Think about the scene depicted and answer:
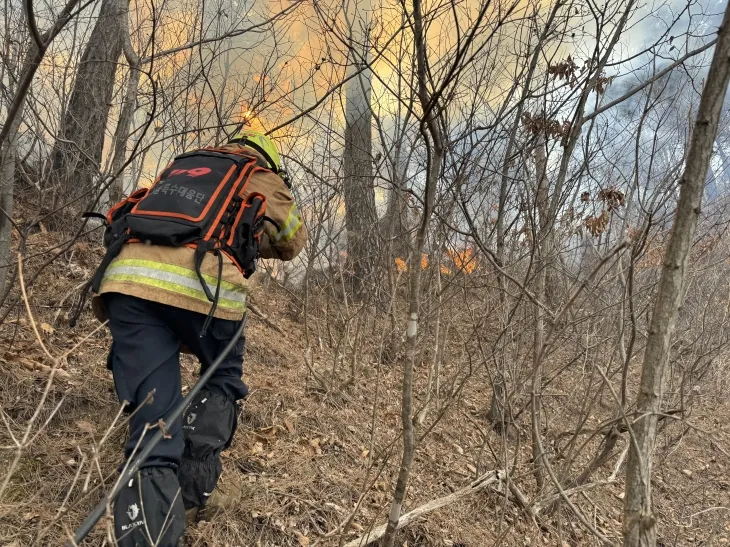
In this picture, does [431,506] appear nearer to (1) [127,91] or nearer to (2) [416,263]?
(2) [416,263]

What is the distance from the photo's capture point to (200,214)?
1964 mm

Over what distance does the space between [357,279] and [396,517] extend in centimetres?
351

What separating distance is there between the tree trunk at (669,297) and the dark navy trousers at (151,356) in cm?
158

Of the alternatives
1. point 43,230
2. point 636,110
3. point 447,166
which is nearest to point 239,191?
point 447,166

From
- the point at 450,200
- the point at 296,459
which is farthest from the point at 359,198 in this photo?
the point at 296,459

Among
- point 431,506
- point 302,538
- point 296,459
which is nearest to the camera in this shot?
point 302,538

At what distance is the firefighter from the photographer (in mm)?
1762

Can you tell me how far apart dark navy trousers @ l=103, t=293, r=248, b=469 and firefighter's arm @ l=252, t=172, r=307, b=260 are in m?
0.50

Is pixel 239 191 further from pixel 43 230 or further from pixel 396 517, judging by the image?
pixel 43 230

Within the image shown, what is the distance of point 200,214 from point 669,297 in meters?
1.68

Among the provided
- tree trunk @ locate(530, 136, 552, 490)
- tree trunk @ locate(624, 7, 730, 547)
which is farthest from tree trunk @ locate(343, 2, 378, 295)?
tree trunk @ locate(624, 7, 730, 547)

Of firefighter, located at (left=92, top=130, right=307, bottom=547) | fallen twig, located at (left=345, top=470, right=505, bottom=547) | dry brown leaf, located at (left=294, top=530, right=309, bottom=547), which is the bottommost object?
dry brown leaf, located at (left=294, top=530, right=309, bottom=547)

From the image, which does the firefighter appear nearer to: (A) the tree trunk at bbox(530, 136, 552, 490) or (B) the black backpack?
(B) the black backpack

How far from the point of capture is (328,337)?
542 cm
